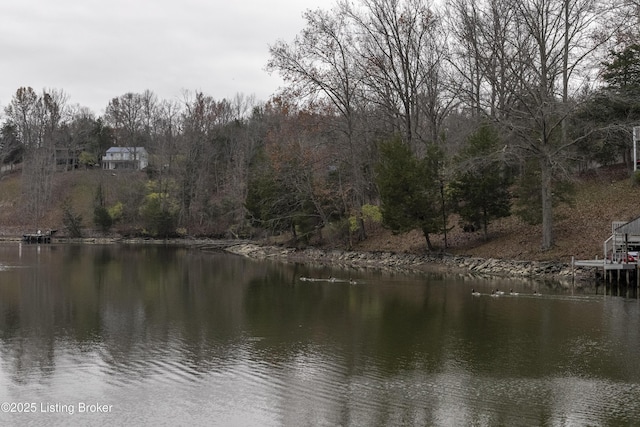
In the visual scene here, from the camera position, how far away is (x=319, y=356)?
1633 centimetres

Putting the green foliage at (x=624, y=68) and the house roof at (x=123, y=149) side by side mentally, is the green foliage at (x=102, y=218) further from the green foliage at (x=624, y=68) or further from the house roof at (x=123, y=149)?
the green foliage at (x=624, y=68)

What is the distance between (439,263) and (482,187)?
5216mm

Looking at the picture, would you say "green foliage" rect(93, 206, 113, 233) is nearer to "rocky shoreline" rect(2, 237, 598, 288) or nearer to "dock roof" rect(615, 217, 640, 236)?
"rocky shoreline" rect(2, 237, 598, 288)

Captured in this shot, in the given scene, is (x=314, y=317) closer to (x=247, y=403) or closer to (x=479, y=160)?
(x=247, y=403)

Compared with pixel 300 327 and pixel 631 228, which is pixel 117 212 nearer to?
pixel 631 228

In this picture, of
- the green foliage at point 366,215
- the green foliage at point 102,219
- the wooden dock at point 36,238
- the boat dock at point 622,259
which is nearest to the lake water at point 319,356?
the boat dock at point 622,259

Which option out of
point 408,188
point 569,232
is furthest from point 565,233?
point 408,188

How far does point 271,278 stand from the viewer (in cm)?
3581

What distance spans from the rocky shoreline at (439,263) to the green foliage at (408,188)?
85.7 inches

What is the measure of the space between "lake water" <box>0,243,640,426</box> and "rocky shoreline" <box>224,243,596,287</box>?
3324mm

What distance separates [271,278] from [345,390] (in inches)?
896

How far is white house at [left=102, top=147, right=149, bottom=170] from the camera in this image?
9331 centimetres

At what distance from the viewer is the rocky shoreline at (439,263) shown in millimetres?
31656

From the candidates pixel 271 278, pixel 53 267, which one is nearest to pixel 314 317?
pixel 271 278
